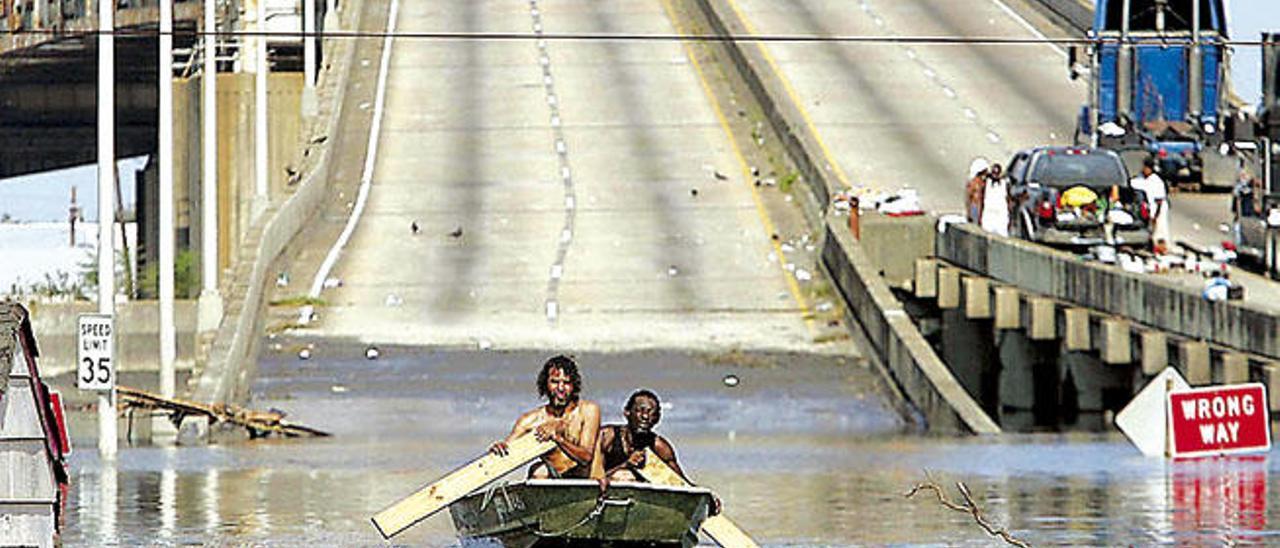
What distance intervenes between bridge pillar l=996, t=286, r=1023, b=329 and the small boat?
27.7 meters

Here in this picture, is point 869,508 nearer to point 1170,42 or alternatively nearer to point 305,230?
point 305,230

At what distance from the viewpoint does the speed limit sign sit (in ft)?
105

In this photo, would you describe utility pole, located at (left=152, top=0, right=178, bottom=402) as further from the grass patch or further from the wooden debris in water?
the grass patch

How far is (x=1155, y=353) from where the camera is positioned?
3719 centimetres

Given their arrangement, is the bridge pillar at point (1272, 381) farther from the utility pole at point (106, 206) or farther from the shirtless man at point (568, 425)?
the shirtless man at point (568, 425)

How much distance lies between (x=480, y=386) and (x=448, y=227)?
13.1 meters

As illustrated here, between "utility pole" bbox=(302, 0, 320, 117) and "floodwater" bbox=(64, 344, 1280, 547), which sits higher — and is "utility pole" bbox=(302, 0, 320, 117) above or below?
above

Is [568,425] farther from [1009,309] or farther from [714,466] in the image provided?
[1009,309]

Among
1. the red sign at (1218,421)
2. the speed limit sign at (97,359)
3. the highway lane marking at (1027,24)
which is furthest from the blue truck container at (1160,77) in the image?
the speed limit sign at (97,359)

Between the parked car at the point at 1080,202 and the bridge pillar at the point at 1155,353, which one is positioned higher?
the parked car at the point at 1080,202

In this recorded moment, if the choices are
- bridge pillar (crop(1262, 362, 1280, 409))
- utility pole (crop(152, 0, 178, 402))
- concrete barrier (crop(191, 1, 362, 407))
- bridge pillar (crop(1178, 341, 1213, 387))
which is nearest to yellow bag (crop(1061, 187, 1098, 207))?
bridge pillar (crop(1178, 341, 1213, 387))

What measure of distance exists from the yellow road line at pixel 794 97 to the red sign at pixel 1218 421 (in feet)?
72.3

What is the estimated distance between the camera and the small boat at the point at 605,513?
17.1 metres

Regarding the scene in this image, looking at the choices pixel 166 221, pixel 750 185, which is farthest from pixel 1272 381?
pixel 750 185
